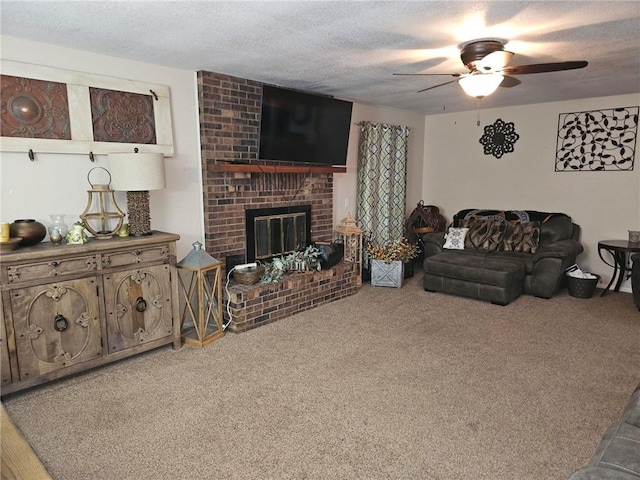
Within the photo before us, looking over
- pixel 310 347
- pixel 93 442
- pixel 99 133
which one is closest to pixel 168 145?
pixel 99 133

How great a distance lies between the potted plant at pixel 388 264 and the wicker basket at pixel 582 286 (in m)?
1.84

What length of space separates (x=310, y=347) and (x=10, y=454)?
2011mm

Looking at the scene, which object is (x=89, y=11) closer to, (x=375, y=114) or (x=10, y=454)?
(x=10, y=454)

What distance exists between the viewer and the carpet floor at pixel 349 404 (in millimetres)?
2088

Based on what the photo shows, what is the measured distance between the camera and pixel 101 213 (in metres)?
3.15

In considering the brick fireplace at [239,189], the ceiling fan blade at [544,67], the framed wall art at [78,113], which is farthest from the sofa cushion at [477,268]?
the framed wall art at [78,113]

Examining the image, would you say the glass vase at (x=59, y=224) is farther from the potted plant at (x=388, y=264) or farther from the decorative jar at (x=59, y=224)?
the potted plant at (x=388, y=264)

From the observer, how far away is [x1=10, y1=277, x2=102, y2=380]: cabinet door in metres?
2.58

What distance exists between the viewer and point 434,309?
436 centimetres

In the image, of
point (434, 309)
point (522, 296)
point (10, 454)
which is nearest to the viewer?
point (10, 454)

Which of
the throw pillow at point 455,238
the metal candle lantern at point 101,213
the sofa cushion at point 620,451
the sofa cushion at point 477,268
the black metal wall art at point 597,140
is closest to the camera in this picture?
the sofa cushion at point 620,451

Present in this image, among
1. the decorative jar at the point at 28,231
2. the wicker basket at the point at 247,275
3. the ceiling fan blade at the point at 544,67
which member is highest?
the ceiling fan blade at the point at 544,67

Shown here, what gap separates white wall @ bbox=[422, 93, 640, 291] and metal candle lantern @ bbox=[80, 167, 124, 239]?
4.69 m

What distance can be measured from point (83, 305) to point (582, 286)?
4.79m
